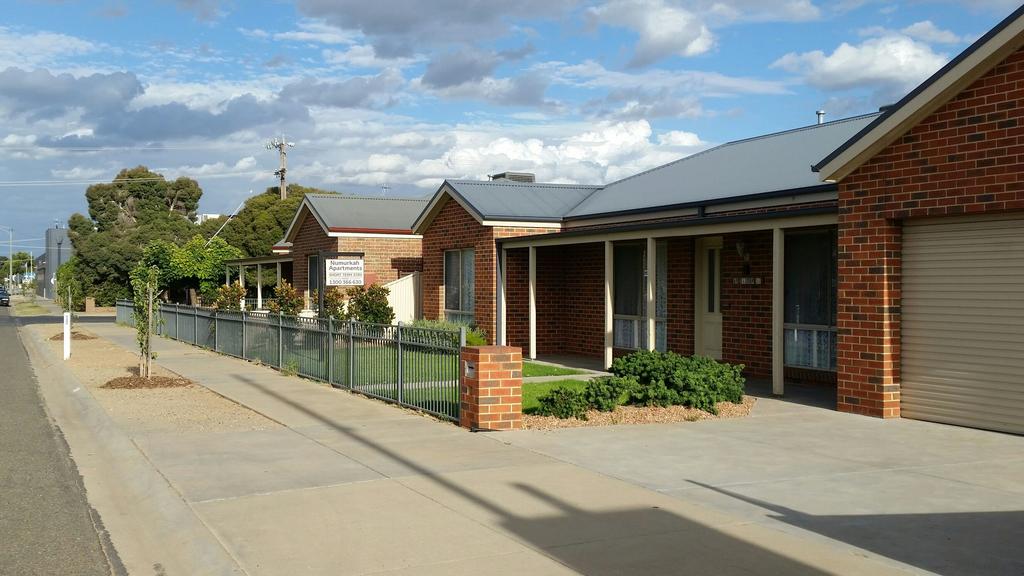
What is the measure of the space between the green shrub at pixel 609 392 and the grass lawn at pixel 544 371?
4831mm

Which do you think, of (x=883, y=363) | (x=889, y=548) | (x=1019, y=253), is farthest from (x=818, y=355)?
(x=889, y=548)

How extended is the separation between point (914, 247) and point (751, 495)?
18.3 ft

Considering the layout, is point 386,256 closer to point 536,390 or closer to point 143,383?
point 143,383

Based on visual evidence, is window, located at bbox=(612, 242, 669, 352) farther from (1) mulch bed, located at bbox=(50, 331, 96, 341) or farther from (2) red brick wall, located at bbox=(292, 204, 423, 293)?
(1) mulch bed, located at bbox=(50, 331, 96, 341)

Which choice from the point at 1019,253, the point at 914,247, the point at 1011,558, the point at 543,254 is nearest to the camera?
the point at 1011,558

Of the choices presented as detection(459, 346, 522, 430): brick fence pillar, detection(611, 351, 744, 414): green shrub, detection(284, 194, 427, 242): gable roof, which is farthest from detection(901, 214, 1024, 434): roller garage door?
detection(284, 194, 427, 242): gable roof

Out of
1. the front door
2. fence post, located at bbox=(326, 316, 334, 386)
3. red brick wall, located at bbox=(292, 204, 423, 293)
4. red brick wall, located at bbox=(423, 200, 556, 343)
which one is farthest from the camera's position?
red brick wall, located at bbox=(292, 204, 423, 293)

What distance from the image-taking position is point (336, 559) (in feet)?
20.7

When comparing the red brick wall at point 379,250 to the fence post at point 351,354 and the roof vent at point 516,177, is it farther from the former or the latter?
the fence post at point 351,354

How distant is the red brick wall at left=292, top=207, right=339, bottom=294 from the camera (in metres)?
30.1

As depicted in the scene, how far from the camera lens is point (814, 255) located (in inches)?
617

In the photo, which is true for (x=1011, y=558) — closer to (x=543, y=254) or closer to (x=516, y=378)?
(x=516, y=378)

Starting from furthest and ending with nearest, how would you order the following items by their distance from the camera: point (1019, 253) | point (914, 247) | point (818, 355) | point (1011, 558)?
point (818, 355) → point (914, 247) → point (1019, 253) → point (1011, 558)

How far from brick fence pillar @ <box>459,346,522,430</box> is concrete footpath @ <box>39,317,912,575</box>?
1.05ft
